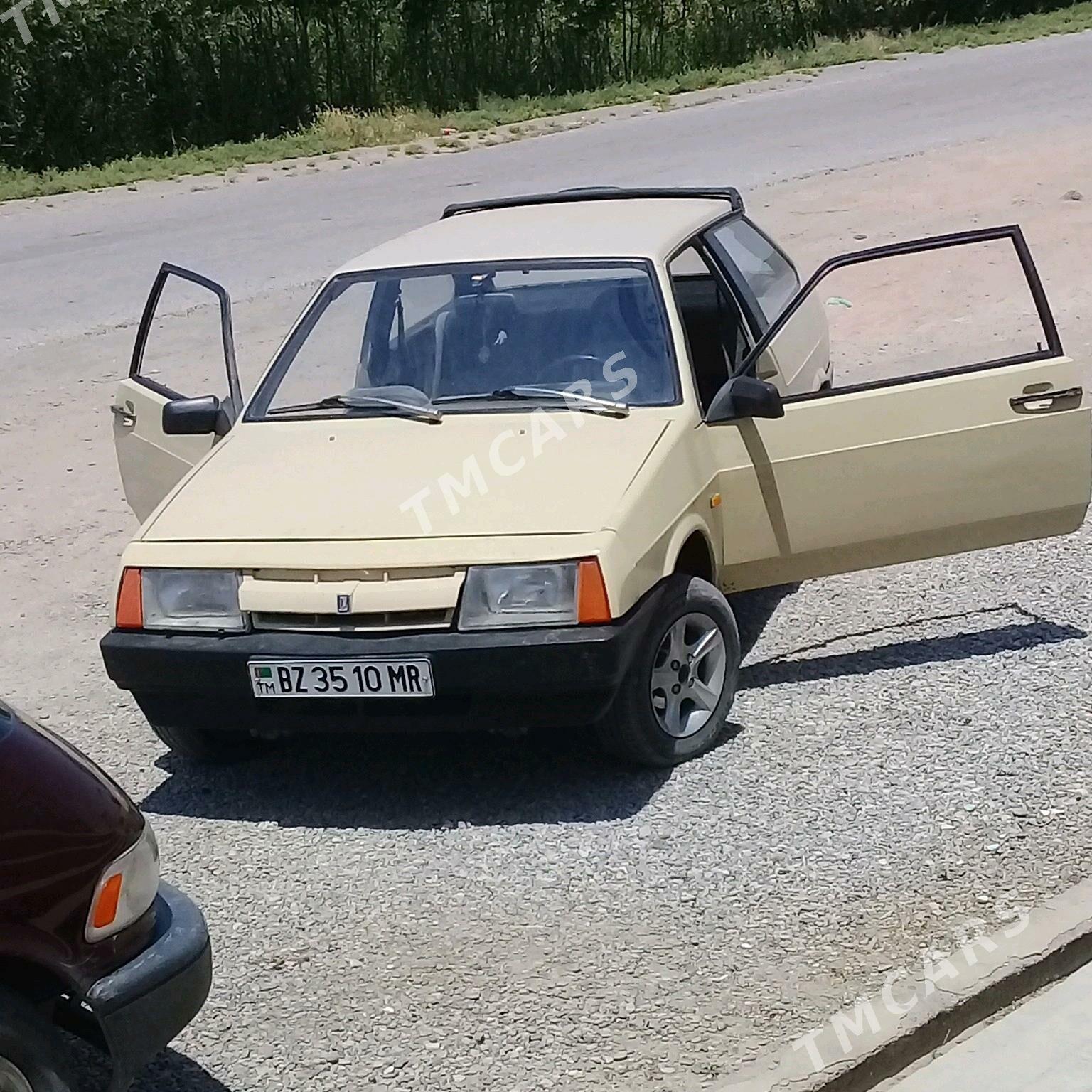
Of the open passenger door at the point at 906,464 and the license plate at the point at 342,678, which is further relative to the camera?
the open passenger door at the point at 906,464

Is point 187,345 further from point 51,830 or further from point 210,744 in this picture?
point 51,830

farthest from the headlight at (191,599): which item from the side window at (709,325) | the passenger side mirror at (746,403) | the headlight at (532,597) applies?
the side window at (709,325)

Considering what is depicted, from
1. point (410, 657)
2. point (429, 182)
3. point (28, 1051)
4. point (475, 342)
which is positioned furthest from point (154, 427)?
point (429, 182)

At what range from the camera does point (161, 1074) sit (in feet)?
13.0

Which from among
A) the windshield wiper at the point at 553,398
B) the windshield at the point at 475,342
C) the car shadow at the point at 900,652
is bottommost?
the car shadow at the point at 900,652

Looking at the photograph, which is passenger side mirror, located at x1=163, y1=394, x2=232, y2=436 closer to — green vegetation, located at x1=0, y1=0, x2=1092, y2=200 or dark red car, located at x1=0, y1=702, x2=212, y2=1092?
dark red car, located at x1=0, y1=702, x2=212, y2=1092

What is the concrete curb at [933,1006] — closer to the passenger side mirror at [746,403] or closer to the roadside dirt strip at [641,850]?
the roadside dirt strip at [641,850]

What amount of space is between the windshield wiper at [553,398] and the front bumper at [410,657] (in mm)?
846

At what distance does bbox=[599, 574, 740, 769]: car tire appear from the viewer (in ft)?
17.0

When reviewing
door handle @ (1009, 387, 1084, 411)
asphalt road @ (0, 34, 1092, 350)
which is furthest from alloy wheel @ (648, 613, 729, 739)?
asphalt road @ (0, 34, 1092, 350)

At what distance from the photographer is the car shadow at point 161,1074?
384cm

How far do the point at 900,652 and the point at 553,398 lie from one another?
1.67 metres

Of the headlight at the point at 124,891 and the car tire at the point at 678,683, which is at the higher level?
the headlight at the point at 124,891

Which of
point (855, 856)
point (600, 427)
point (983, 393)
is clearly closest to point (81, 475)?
point (600, 427)
